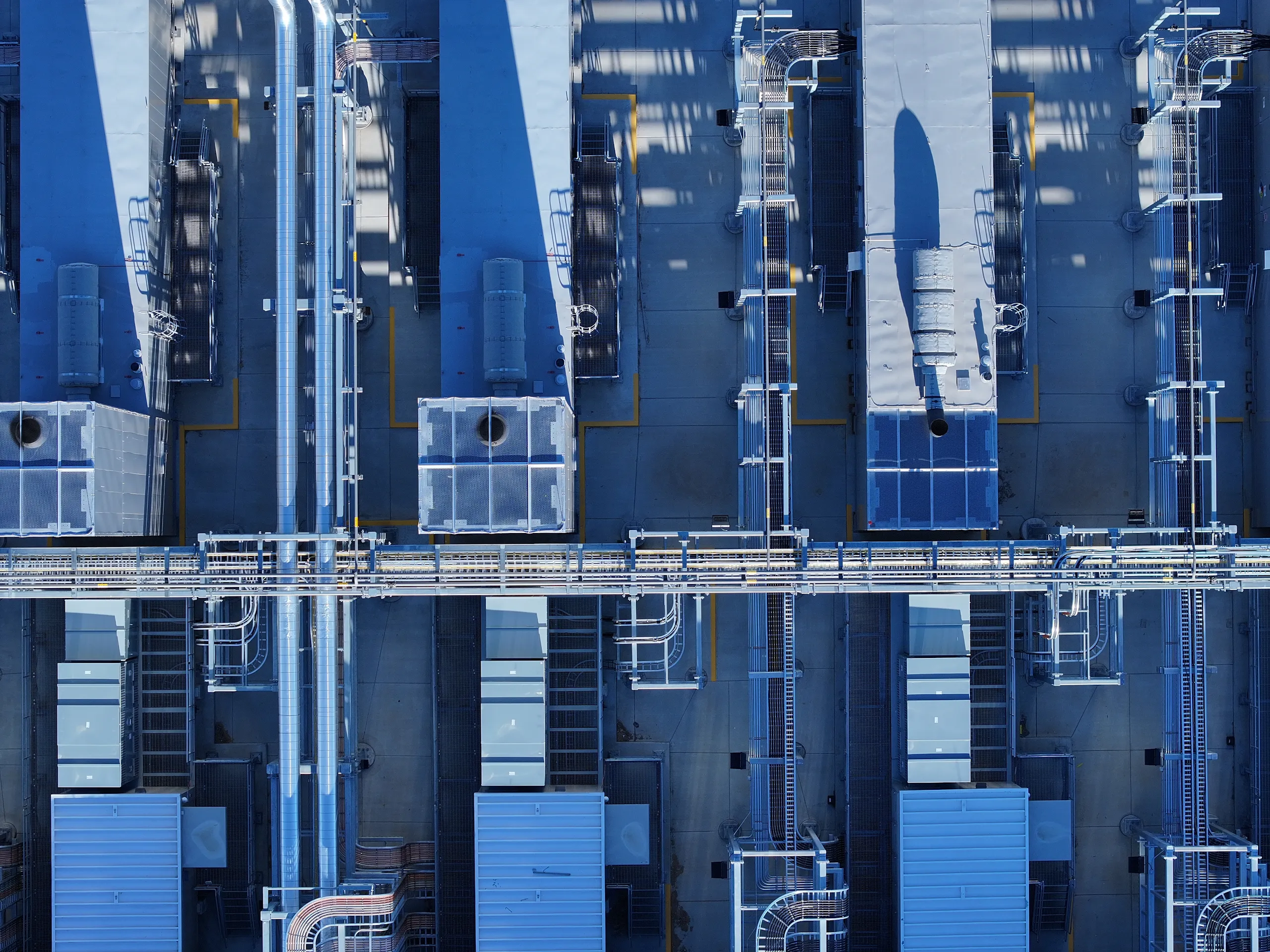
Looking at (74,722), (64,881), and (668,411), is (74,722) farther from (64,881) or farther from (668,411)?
(668,411)

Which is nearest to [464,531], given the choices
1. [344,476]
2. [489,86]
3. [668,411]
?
[344,476]

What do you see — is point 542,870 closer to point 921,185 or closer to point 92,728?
point 92,728

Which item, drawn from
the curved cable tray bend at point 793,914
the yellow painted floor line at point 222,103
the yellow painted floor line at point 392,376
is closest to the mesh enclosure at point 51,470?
the yellow painted floor line at point 392,376

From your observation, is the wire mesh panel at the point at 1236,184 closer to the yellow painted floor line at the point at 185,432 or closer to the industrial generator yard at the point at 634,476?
the industrial generator yard at the point at 634,476

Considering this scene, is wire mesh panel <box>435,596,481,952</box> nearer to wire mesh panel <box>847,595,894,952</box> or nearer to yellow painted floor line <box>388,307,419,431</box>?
yellow painted floor line <box>388,307,419,431</box>

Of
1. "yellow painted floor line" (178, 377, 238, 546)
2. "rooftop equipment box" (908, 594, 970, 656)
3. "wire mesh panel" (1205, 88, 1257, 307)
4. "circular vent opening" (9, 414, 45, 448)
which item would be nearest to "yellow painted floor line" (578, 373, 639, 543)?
"rooftop equipment box" (908, 594, 970, 656)
